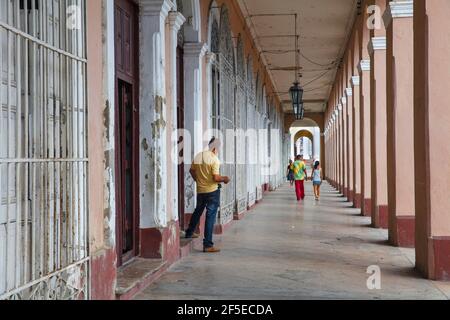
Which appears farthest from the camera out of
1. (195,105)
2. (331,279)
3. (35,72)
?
(195,105)

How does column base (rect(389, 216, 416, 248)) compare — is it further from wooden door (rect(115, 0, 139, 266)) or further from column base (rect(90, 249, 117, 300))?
column base (rect(90, 249, 117, 300))

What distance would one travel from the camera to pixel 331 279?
260 inches

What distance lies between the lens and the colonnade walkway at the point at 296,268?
19.4 ft

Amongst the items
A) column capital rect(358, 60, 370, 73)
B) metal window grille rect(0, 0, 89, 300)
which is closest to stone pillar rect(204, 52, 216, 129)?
column capital rect(358, 60, 370, 73)

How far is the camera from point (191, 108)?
9383 mm

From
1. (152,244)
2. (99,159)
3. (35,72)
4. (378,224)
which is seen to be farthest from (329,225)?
(35,72)

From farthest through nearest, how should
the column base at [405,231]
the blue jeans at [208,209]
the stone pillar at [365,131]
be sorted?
the stone pillar at [365,131] → the column base at [405,231] → the blue jeans at [208,209]

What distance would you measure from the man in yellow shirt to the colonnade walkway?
401 millimetres

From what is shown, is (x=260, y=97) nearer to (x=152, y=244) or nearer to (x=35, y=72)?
A: (x=152, y=244)

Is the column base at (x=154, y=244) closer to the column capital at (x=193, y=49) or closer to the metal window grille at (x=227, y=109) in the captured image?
the column capital at (x=193, y=49)

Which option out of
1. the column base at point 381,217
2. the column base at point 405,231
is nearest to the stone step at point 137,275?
the column base at point 405,231

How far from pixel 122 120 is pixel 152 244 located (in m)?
1.46

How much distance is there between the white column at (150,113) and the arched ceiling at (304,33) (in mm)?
7546

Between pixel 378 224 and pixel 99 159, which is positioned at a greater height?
pixel 99 159
